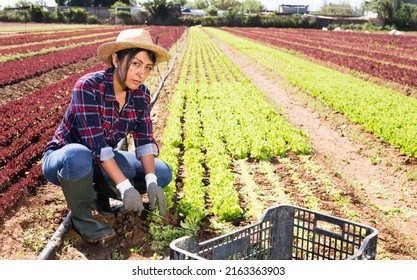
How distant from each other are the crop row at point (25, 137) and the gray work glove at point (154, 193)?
4.94 ft

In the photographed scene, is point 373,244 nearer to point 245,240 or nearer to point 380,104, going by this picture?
point 245,240

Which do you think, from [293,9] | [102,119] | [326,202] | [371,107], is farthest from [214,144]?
[293,9]

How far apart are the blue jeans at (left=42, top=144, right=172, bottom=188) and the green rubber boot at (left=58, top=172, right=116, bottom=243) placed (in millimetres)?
90

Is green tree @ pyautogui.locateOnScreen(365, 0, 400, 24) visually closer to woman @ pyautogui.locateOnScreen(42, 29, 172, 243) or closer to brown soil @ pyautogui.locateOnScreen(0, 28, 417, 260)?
brown soil @ pyautogui.locateOnScreen(0, 28, 417, 260)

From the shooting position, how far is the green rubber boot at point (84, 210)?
3896mm

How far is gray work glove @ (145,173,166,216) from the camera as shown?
4121 mm

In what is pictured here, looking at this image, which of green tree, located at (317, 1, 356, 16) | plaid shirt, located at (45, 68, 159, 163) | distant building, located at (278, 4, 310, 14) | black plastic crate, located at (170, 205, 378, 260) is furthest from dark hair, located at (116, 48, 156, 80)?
green tree, located at (317, 1, 356, 16)

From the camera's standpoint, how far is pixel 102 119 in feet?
13.3

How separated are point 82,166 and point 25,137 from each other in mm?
3832

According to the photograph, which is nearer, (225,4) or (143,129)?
(143,129)

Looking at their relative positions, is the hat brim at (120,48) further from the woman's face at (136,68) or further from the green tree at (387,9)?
the green tree at (387,9)

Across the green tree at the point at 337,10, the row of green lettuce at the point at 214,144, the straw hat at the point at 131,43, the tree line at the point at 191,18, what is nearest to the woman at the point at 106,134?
the straw hat at the point at 131,43

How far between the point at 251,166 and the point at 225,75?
10215 mm

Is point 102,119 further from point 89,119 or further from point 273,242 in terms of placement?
point 273,242
